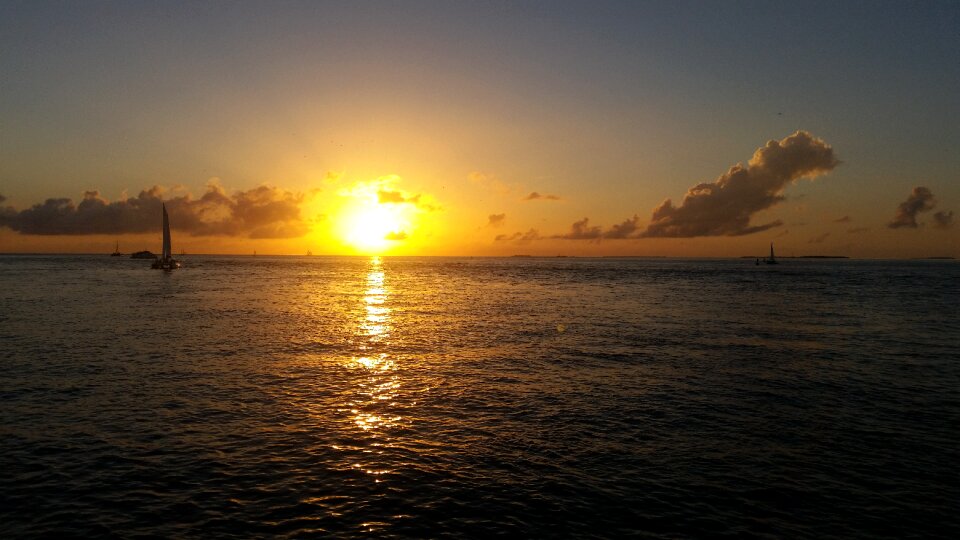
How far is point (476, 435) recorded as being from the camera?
21.8 metres

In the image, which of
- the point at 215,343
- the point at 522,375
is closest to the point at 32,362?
the point at 215,343

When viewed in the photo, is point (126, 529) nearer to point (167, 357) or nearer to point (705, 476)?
point (705, 476)

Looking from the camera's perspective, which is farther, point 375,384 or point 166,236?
point 166,236

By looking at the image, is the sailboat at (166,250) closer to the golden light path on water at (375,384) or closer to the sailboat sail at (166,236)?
the sailboat sail at (166,236)

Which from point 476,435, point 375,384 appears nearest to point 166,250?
point 375,384

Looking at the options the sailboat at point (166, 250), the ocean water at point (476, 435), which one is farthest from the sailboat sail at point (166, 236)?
the ocean water at point (476, 435)

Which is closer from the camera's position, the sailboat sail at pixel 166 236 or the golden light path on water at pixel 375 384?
the golden light path on water at pixel 375 384

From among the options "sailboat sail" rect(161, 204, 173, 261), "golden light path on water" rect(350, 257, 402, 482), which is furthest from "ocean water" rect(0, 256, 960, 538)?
"sailboat sail" rect(161, 204, 173, 261)

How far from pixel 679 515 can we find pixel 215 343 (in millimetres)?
Result: 38812

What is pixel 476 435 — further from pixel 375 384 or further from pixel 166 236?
pixel 166 236

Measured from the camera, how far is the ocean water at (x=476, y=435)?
15219 millimetres

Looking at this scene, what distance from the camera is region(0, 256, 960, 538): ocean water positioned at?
Result: 49.9 ft

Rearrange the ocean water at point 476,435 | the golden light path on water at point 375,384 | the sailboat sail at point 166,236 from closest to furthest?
the ocean water at point 476,435, the golden light path on water at point 375,384, the sailboat sail at point 166,236

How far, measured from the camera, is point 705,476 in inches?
711
